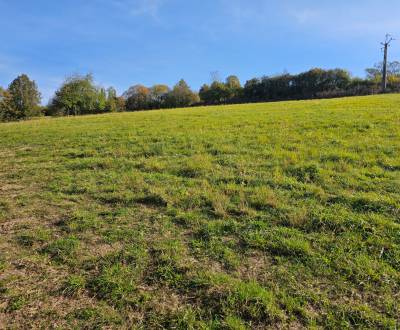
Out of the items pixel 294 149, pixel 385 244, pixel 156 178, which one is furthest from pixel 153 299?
pixel 294 149

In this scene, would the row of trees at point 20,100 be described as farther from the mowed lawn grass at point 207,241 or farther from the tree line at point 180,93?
the mowed lawn grass at point 207,241

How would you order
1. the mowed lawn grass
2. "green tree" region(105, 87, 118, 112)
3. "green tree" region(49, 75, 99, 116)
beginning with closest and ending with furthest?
the mowed lawn grass → "green tree" region(49, 75, 99, 116) → "green tree" region(105, 87, 118, 112)

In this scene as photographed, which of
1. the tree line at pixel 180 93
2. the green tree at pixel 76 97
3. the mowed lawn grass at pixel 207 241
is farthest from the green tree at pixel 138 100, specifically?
the mowed lawn grass at pixel 207 241

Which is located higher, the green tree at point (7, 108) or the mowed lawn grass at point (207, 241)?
the green tree at point (7, 108)

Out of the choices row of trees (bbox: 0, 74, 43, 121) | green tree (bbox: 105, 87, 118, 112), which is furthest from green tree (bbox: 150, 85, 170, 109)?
row of trees (bbox: 0, 74, 43, 121)

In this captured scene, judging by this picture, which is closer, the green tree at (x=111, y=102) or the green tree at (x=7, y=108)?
the green tree at (x=7, y=108)

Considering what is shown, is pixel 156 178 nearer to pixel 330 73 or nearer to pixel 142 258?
pixel 142 258

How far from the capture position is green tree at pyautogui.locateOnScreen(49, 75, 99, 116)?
242 ft

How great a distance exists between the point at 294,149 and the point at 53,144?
12.0 metres

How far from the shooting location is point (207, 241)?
215 inches

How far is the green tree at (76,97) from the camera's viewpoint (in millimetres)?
73637

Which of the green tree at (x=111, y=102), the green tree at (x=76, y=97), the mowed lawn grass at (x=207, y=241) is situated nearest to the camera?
the mowed lawn grass at (x=207, y=241)

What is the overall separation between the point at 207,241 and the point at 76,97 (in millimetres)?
78041

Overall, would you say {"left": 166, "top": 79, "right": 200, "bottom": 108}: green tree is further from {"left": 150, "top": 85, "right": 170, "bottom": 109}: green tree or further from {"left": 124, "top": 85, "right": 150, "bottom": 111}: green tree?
{"left": 124, "top": 85, "right": 150, "bottom": 111}: green tree
